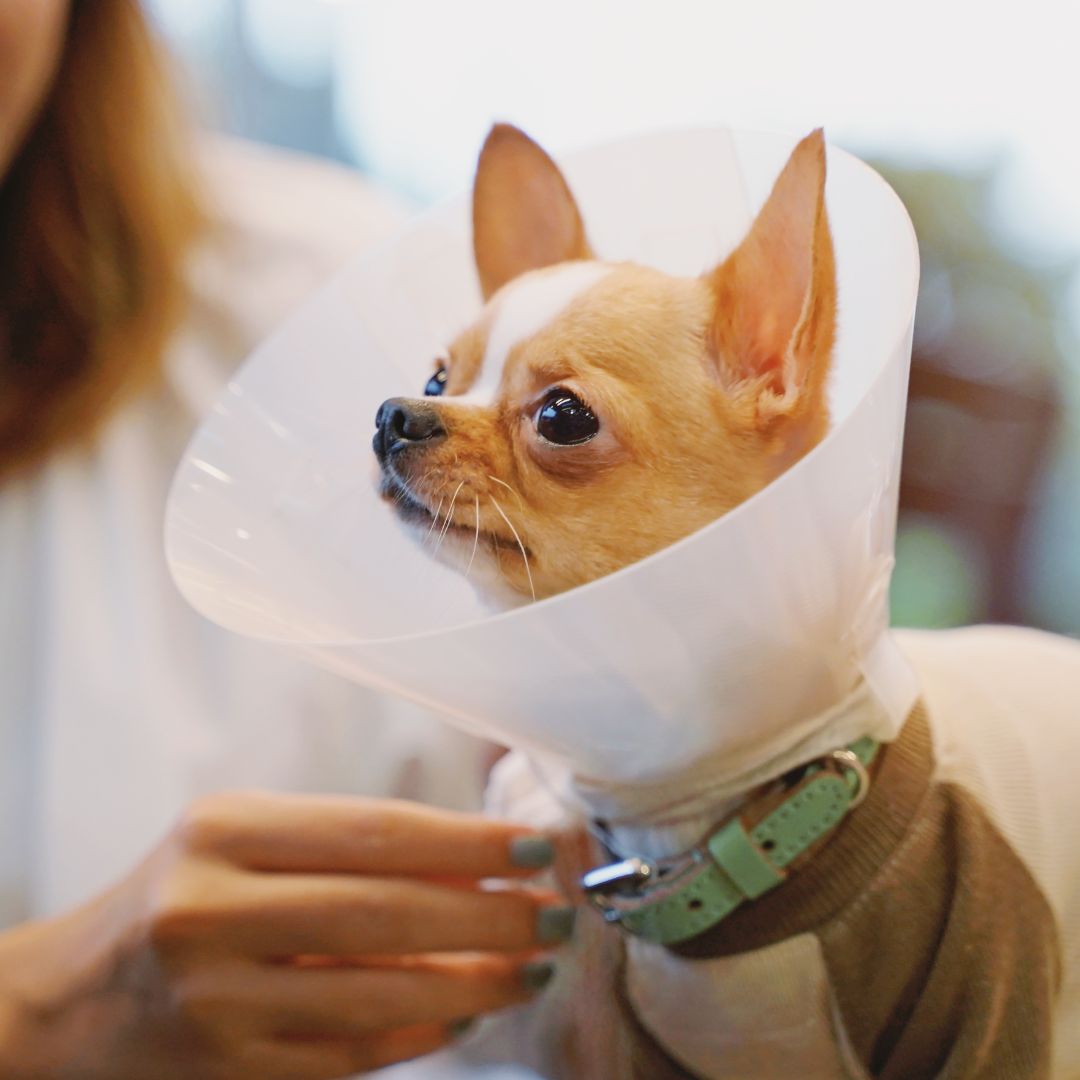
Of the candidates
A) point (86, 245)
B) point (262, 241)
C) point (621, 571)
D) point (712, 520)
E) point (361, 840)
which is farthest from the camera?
point (262, 241)

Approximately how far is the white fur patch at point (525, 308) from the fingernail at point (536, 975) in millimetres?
326

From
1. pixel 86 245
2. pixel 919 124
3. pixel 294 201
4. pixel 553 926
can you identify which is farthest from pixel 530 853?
pixel 294 201

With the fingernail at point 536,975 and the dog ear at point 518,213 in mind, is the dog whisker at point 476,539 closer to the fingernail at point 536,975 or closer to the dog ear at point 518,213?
the dog ear at point 518,213

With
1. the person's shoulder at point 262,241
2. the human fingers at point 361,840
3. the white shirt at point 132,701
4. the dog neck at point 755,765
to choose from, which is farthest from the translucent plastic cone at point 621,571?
the person's shoulder at point 262,241

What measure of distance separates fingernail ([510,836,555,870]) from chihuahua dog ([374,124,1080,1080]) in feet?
0.26

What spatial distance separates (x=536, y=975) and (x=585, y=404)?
0.33 metres

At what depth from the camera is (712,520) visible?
46 cm

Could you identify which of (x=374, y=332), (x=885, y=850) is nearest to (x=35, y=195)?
(x=374, y=332)

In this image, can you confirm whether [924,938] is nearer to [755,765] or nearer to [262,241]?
[755,765]

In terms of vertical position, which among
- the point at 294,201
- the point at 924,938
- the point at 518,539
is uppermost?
the point at 294,201

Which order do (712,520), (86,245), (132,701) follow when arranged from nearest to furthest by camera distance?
(712,520) < (132,701) < (86,245)

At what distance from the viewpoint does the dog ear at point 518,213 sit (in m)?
0.46

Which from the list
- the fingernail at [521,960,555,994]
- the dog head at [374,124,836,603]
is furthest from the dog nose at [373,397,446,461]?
the fingernail at [521,960,555,994]

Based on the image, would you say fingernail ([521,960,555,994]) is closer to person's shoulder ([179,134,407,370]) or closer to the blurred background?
the blurred background
